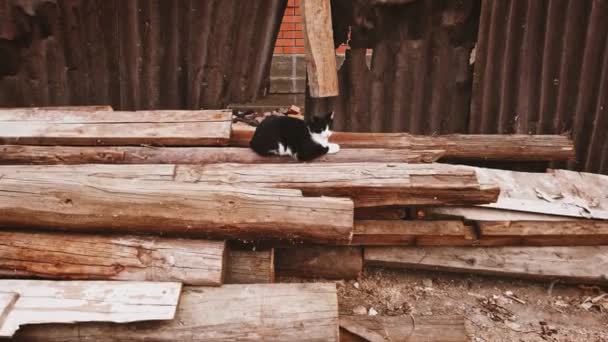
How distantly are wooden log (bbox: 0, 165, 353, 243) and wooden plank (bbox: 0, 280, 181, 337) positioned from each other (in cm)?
37

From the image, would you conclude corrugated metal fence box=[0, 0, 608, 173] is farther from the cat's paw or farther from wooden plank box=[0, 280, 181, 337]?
wooden plank box=[0, 280, 181, 337]

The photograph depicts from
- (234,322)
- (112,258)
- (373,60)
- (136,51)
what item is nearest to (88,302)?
(112,258)

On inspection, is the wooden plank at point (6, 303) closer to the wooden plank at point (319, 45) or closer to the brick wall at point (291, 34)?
the wooden plank at point (319, 45)

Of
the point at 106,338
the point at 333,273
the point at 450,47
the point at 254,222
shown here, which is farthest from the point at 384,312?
the point at 450,47

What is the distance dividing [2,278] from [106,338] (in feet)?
2.71

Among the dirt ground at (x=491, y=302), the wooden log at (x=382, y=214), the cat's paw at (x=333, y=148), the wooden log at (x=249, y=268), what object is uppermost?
the cat's paw at (x=333, y=148)

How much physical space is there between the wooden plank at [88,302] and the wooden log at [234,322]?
3.0 inches

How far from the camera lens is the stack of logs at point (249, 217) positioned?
2418mm

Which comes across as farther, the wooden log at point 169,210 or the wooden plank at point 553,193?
the wooden plank at point 553,193

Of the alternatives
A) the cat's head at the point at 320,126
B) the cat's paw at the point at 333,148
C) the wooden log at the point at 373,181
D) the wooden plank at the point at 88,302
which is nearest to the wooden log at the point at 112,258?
the wooden plank at the point at 88,302

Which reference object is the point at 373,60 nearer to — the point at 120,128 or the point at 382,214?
the point at 382,214

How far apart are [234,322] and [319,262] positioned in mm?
983

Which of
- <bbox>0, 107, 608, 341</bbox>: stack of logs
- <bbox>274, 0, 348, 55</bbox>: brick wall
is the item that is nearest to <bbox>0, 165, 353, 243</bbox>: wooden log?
<bbox>0, 107, 608, 341</bbox>: stack of logs

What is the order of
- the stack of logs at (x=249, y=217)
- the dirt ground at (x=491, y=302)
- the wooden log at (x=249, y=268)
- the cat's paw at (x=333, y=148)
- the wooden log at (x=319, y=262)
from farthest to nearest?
the cat's paw at (x=333, y=148) < the wooden log at (x=319, y=262) < the dirt ground at (x=491, y=302) < the wooden log at (x=249, y=268) < the stack of logs at (x=249, y=217)
